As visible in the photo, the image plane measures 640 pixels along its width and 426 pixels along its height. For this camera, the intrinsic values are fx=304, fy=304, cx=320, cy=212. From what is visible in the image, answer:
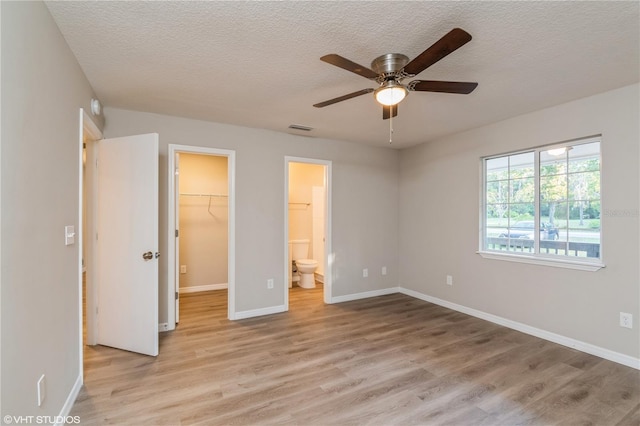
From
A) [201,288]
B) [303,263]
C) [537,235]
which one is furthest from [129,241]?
[537,235]

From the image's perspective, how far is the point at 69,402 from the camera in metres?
1.99

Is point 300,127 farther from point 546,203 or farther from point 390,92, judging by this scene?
point 546,203

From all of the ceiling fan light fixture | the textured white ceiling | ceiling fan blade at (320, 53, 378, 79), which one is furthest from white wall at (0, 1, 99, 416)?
the ceiling fan light fixture

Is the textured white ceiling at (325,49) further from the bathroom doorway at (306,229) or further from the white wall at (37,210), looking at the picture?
the bathroom doorway at (306,229)

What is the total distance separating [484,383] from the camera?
92.7 inches

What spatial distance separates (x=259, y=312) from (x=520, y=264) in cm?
316

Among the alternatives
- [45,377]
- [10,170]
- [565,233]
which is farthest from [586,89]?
[45,377]

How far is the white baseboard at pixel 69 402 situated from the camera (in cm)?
180

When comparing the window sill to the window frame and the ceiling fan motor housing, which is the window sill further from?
the ceiling fan motor housing

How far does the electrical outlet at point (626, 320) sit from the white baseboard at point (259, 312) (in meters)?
3.46

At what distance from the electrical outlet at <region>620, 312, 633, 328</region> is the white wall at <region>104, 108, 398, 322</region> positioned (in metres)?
2.80

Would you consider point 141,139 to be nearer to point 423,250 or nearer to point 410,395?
point 410,395

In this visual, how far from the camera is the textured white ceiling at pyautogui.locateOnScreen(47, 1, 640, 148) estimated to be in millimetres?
1688
